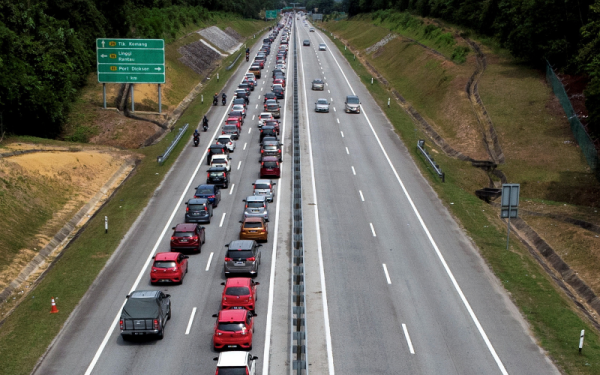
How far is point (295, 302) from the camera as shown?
93.7 feet

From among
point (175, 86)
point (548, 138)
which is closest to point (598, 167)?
point (548, 138)

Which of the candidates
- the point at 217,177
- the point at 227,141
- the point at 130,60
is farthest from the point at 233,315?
the point at 130,60

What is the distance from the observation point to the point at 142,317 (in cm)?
2506

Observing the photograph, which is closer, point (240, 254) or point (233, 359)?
point (233, 359)

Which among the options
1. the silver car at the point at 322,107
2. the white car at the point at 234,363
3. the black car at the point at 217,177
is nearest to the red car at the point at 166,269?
the white car at the point at 234,363

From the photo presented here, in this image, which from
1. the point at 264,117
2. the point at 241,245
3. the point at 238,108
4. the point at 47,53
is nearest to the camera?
the point at 241,245

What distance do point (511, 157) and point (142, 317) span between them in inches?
1511

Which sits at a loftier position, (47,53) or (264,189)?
(47,53)

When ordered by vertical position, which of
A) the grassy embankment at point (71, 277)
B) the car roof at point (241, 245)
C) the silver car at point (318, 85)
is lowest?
the grassy embankment at point (71, 277)

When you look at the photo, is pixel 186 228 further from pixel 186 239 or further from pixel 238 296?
pixel 238 296

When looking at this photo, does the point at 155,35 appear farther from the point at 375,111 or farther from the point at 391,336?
the point at 391,336

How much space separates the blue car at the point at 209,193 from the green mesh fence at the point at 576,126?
90.5 feet

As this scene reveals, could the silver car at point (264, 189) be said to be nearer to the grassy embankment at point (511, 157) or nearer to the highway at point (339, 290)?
the highway at point (339, 290)

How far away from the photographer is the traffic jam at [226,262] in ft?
80.4
